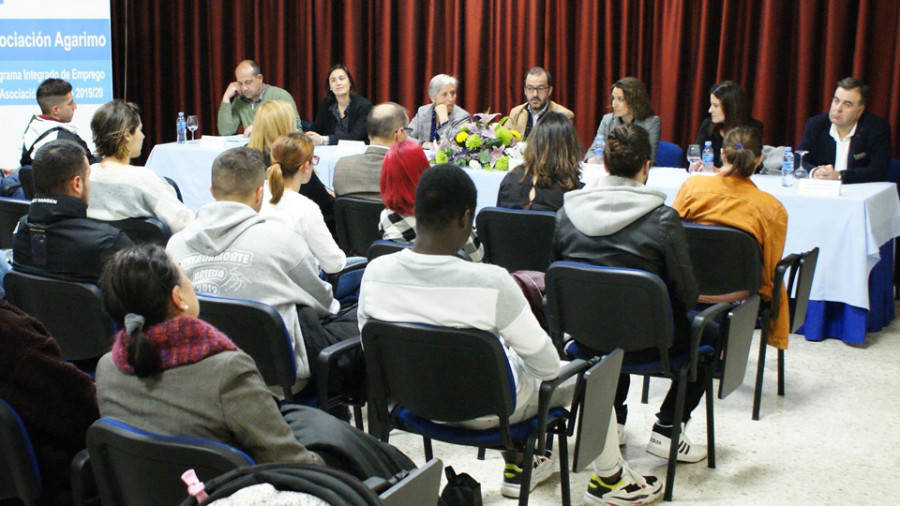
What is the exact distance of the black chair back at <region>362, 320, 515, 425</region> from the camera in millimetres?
2152

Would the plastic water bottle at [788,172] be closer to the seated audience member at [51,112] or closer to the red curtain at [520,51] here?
the red curtain at [520,51]

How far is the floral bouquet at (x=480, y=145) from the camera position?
4938mm

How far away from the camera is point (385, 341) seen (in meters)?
2.29

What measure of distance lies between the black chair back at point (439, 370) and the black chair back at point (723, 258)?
1236 millimetres

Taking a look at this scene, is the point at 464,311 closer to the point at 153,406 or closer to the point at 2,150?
the point at 153,406

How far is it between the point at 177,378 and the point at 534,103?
4832 mm

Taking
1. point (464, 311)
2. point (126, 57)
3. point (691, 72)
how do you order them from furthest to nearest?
1. point (126, 57)
2. point (691, 72)
3. point (464, 311)

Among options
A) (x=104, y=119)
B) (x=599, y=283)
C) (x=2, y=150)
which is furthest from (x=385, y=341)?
(x=2, y=150)

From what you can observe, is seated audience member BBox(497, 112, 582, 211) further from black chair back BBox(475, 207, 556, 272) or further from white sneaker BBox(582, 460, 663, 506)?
white sneaker BBox(582, 460, 663, 506)

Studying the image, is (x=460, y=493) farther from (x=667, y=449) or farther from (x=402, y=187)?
(x=402, y=187)

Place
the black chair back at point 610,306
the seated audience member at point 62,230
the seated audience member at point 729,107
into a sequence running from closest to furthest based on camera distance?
the black chair back at point 610,306 < the seated audience member at point 62,230 < the seated audience member at point 729,107

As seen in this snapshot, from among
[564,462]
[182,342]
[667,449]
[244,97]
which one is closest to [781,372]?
[667,449]

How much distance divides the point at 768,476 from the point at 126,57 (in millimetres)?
6751

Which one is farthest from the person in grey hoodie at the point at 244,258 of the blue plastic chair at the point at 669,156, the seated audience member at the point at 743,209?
the blue plastic chair at the point at 669,156
